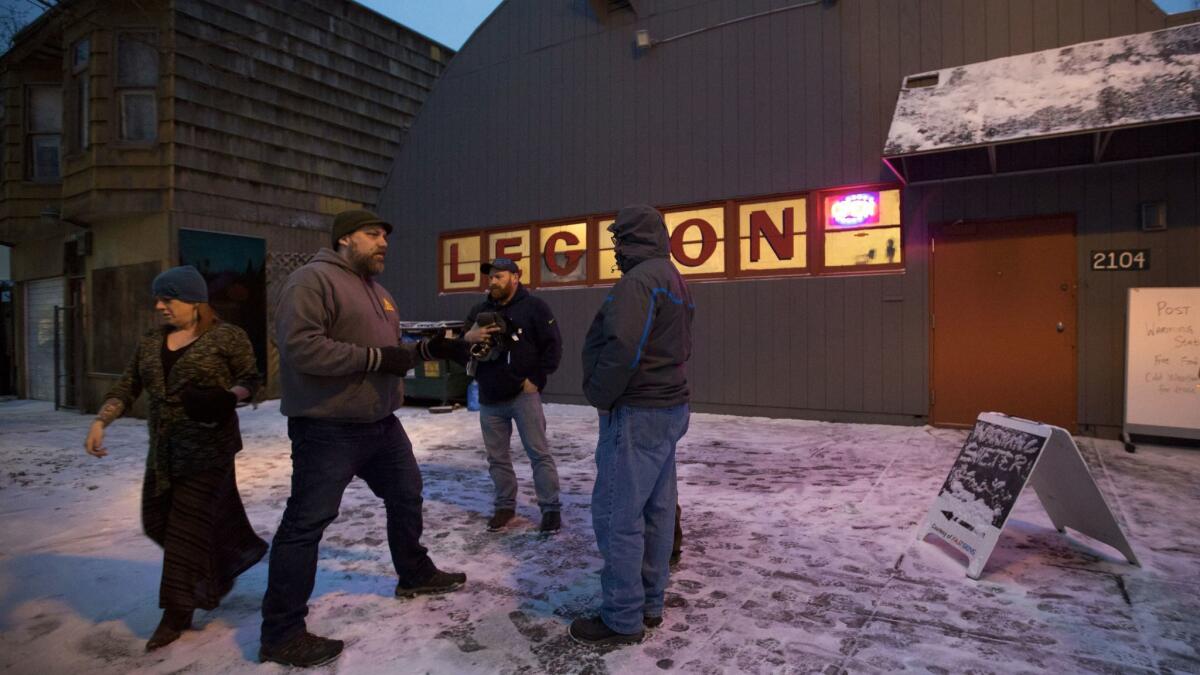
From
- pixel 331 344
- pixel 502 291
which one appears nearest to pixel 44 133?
pixel 502 291

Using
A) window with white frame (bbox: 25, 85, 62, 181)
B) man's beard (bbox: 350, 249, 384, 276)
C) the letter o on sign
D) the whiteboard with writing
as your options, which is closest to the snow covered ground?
the whiteboard with writing

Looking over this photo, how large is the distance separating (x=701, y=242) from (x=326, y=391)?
→ 7.71 m

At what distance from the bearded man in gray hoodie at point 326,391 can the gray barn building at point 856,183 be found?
616 cm

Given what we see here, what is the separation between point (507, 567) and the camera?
12.3ft

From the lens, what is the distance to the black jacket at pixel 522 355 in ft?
14.0

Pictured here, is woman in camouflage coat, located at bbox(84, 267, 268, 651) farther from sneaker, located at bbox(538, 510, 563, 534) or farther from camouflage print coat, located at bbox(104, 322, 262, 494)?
sneaker, located at bbox(538, 510, 563, 534)

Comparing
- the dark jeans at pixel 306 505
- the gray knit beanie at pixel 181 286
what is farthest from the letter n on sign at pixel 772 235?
the gray knit beanie at pixel 181 286

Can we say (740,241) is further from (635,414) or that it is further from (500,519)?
(635,414)

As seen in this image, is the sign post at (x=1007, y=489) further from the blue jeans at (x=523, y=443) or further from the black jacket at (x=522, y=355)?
the black jacket at (x=522, y=355)

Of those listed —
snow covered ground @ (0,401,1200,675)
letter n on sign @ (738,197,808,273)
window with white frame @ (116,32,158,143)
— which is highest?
window with white frame @ (116,32,158,143)

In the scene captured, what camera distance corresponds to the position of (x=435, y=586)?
3.37 m

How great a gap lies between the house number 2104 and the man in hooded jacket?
665 centimetres

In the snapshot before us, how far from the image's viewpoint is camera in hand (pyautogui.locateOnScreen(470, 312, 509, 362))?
10.5ft

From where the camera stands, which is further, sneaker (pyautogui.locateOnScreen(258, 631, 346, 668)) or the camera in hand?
Answer: the camera in hand
